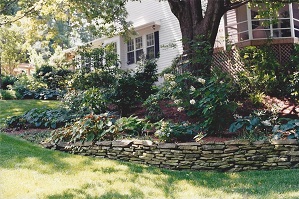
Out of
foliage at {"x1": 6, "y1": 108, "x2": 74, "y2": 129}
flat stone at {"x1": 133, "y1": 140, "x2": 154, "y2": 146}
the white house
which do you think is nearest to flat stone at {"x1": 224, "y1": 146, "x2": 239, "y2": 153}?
flat stone at {"x1": 133, "y1": 140, "x2": 154, "y2": 146}

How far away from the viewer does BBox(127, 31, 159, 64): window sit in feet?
52.9

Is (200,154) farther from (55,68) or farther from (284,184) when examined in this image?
(55,68)

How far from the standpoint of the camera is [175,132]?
233 inches

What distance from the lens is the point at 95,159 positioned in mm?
5902

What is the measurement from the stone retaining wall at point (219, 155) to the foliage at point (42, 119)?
3.49 m

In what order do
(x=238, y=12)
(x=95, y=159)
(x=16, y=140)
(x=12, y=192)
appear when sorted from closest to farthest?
(x=12, y=192) < (x=95, y=159) < (x=16, y=140) < (x=238, y=12)

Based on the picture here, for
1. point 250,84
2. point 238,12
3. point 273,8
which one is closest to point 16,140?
point 250,84

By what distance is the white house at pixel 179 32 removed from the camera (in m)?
11.6

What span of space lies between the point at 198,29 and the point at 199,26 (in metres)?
0.09

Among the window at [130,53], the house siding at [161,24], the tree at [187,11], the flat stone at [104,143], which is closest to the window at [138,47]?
the window at [130,53]

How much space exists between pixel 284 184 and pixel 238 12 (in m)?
10.0

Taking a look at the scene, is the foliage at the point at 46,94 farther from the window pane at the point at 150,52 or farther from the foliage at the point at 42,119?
the foliage at the point at 42,119

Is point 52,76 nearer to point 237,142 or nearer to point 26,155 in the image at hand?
point 26,155

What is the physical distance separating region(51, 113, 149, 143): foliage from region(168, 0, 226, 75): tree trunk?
196cm
